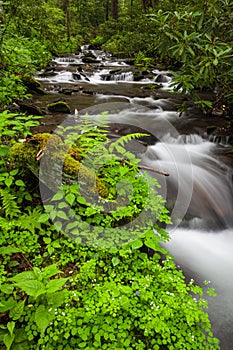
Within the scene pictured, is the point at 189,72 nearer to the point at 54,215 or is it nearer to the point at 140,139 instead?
the point at 140,139

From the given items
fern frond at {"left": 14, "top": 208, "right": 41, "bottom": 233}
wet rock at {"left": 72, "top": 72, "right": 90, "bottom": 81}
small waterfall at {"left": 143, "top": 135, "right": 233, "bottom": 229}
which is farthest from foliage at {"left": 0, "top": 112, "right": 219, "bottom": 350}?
wet rock at {"left": 72, "top": 72, "right": 90, "bottom": 81}

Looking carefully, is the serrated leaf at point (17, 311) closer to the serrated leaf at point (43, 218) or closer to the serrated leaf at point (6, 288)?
the serrated leaf at point (6, 288)

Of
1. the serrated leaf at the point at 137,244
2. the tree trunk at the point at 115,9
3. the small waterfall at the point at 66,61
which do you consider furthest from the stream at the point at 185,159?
the tree trunk at the point at 115,9

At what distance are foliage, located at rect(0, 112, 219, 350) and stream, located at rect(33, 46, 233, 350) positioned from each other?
790 millimetres

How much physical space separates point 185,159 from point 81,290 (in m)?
4.08

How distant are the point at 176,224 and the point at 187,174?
1.53m

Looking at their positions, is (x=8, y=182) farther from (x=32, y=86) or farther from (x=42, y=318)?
(x=32, y=86)

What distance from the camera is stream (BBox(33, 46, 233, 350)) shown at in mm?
3471

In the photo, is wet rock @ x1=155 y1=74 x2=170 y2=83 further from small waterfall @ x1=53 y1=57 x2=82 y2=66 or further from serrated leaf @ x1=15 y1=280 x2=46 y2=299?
serrated leaf @ x1=15 y1=280 x2=46 y2=299

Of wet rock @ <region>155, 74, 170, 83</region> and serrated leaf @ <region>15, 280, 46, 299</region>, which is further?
wet rock @ <region>155, 74, 170, 83</region>

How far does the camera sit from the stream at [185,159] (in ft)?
11.4

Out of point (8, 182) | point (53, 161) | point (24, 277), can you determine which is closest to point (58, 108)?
point (53, 161)

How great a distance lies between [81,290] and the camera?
2408 millimetres

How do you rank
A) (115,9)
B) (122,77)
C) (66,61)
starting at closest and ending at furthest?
(122,77) < (66,61) < (115,9)
